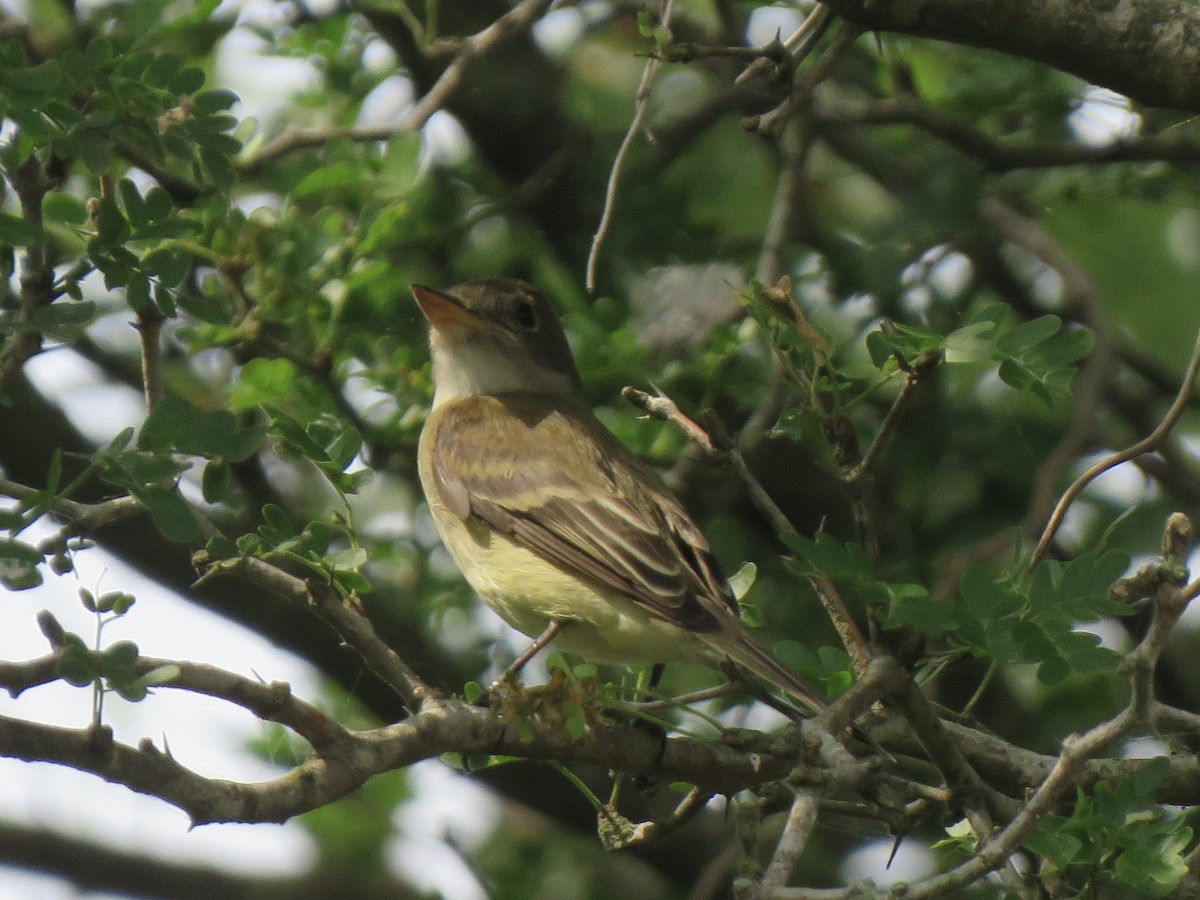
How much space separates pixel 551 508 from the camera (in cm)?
528

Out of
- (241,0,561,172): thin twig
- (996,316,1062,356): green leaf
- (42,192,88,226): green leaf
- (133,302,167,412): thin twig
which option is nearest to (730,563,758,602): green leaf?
(996,316,1062,356): green leaf

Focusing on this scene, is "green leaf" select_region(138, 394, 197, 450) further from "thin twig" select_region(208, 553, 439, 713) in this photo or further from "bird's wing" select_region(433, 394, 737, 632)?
"bird's wing" select_region(433, 394, 737, 632)

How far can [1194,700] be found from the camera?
6.77 m

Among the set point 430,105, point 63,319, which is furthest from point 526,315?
point 63,319

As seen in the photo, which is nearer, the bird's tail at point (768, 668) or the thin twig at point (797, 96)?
the thin twig at point (797, 96)

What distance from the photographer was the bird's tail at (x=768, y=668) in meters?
3.90

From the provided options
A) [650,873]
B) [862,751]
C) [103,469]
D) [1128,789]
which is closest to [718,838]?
[650,873]

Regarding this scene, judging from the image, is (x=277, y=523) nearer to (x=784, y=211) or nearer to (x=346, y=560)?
(x=346, y=560)

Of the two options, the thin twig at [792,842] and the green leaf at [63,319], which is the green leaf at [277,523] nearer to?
the green leaf at [63,319]

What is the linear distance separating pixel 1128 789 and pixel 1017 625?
408mm

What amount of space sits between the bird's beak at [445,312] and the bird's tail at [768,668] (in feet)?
6.34

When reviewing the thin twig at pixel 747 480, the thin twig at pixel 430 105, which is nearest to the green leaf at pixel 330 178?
the thin twig at pixel 430 105

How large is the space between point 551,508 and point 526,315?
1.38 meters

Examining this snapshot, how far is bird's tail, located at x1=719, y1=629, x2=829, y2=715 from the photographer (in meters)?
3.90
